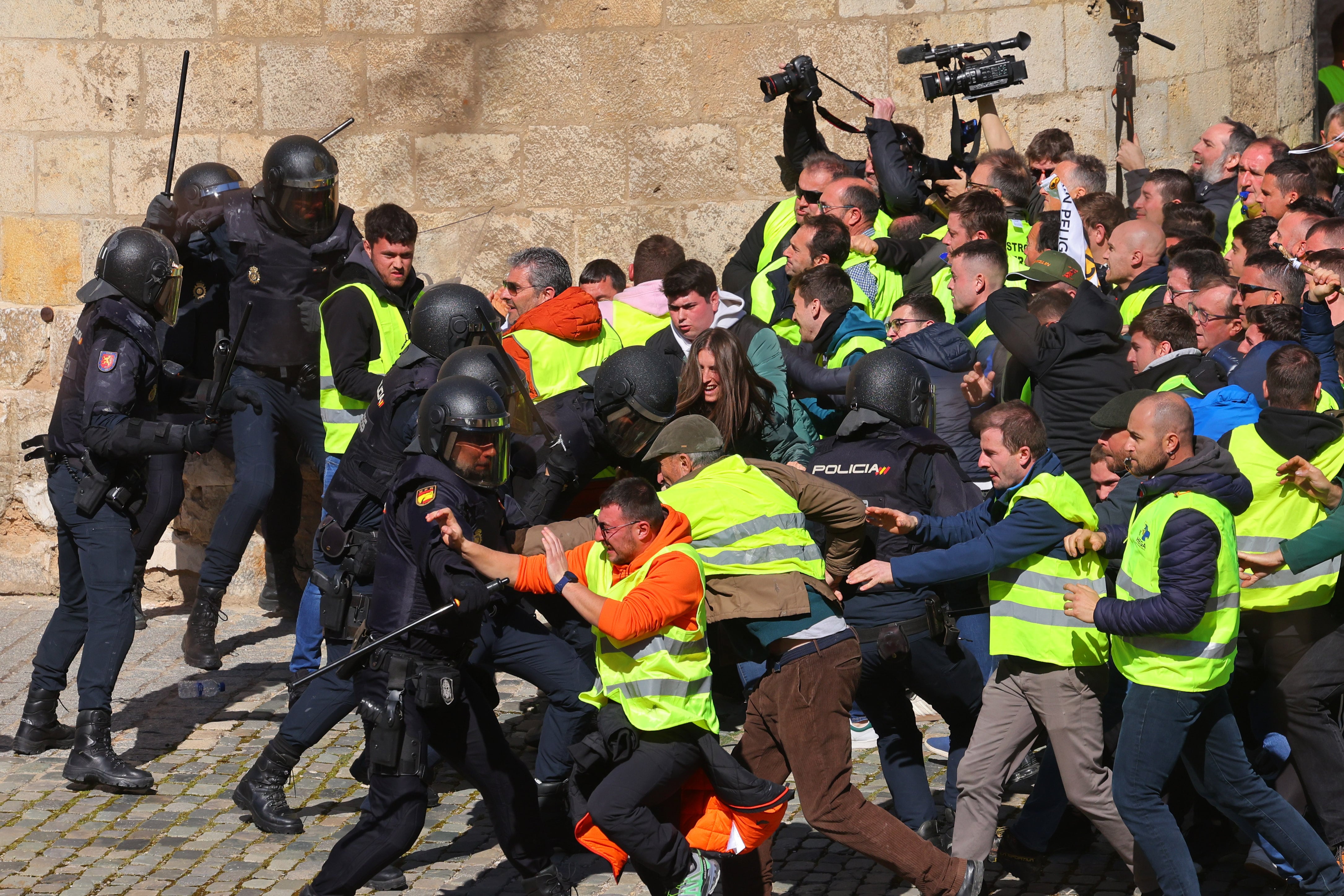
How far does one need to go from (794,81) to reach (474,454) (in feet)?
13.7

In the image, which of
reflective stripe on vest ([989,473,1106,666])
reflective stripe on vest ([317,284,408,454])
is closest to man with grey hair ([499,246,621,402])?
reflective stripe on vest ([317,284,408,454])

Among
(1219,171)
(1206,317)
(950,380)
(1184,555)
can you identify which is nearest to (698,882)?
(1184,555)

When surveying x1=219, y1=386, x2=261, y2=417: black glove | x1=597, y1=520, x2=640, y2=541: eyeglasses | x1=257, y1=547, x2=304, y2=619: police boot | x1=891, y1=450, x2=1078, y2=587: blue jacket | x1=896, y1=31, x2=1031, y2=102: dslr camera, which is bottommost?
x1=257, y1=547, x2=304, y2=619: police boot

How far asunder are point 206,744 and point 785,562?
118 inches

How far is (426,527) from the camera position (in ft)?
15.6

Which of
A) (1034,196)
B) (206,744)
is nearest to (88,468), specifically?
(206,744)

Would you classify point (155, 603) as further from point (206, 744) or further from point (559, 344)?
point (559, 344)

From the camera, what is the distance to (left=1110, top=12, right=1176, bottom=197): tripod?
853 centimetres

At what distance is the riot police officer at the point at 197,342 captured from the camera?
24.7ft

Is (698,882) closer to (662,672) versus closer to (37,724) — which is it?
(662,672)

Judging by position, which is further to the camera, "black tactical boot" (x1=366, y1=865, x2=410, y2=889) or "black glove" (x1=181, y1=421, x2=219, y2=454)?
"black glove" (x1=181, y1=421, x2=219, y2=454)

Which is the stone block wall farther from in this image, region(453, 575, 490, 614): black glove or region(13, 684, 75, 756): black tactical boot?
region(453, 575, 490, 614): black glove

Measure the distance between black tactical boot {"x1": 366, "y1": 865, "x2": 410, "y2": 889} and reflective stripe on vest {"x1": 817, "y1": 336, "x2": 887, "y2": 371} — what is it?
8.51 feet

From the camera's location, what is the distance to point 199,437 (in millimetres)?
6176
